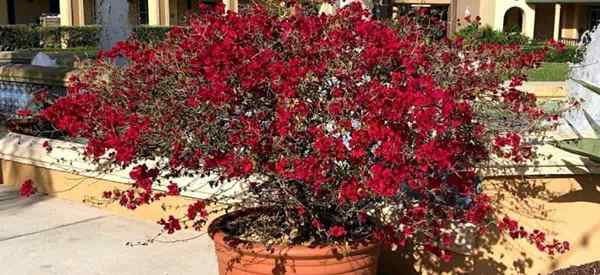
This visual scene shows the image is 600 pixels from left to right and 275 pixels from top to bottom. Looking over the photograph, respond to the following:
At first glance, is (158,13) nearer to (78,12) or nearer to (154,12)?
(154,12)

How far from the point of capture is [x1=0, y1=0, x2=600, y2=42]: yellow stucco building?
113 feet

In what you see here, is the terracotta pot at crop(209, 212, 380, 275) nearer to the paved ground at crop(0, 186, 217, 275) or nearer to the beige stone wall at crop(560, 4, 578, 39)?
the paved ground at crop(0, 186, 217, 275)

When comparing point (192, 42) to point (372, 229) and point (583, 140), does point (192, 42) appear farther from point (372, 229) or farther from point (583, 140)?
point (583, 140)

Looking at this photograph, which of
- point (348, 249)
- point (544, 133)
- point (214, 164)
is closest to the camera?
point (214, 164)

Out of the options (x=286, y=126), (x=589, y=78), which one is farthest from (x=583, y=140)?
(x=286, y=126)

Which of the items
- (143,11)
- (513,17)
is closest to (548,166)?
(513,17)

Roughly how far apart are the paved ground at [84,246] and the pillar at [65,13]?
28158 millimetres

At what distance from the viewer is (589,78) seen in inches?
207

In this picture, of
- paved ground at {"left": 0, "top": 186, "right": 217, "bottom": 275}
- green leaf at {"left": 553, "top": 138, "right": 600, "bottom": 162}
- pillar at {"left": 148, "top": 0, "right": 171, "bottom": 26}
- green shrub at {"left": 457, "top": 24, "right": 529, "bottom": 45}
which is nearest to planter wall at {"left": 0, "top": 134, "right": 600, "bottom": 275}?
green leaf at {"left": 553, "top": 138, "right": 600, "bottom": 162}

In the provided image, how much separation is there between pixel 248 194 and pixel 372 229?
1.05 meters

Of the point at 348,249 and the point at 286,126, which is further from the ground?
the point at 286,126

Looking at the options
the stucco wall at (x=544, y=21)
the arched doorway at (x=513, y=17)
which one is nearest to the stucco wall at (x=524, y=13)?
the stucco wall at (x=544, y=21)

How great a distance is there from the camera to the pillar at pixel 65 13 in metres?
33.9

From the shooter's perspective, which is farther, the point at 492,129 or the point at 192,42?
the point at 492,129
